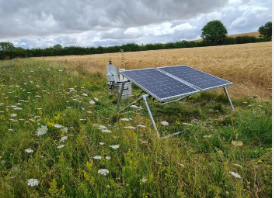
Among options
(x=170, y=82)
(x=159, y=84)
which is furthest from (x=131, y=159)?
(x=170, y=82)

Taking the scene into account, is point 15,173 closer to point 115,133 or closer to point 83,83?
point 115,133

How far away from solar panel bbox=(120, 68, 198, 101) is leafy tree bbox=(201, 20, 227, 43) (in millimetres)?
79050

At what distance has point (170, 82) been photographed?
554 cm

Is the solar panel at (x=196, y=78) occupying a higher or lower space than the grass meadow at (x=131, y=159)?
higher

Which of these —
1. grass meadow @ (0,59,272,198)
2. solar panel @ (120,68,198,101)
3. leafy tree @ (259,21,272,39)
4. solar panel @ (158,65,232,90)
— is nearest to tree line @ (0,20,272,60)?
leafy tree @ (259,21,272,39)

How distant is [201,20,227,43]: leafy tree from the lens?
78.4 metres

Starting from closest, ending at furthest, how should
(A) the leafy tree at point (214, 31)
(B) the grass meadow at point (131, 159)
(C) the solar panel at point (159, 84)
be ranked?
(B) the grass meadow at point (131, 159) < (C) the solar panel at point (159, 84) < (A) the leafy tree at point (214, 31)

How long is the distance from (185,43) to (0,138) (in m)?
59.1

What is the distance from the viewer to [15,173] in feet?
9.15

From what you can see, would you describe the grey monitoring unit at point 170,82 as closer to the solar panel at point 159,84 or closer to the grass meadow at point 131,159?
the solar panel at point 159,84

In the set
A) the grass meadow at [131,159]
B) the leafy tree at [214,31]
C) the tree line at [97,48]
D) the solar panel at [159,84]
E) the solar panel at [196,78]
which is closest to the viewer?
the grass meadow at [131,159]

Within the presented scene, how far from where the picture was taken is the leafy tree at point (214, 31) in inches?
3085

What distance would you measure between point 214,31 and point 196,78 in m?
81.1

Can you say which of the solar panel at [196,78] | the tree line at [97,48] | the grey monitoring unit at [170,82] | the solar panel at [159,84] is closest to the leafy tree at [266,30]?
the tree line at [97,48]
